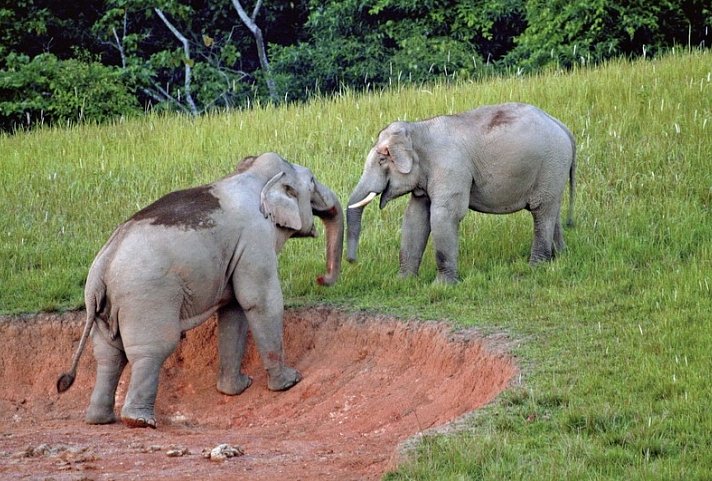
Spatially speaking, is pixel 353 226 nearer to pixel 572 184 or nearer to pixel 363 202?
pixel 363 202

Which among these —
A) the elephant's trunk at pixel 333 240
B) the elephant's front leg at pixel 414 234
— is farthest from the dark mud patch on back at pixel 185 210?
the elephant's front leg at pixel 414 234

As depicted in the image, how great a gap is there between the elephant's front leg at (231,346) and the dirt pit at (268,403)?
0.37 feet

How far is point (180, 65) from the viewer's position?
2545 cm

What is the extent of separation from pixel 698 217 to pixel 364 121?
5.26m

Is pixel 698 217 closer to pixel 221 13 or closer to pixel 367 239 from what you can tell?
pixel 367 239

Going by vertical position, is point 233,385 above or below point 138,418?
below

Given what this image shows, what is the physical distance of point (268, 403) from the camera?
1062 cm

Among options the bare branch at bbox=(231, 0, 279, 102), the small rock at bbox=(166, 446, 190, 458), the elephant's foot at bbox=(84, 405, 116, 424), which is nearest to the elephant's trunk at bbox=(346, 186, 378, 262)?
the elephant's foot at bbox=(84, 405, 116, 424)

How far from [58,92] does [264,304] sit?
12406 millimetres

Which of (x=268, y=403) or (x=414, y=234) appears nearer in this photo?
(x=268, y=403)

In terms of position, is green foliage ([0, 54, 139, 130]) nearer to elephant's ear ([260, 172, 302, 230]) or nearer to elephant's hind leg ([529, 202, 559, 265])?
elephant's hind leg ([529, 202, 559, 265])

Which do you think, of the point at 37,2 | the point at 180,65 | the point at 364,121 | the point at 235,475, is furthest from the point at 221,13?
the point at 235,475

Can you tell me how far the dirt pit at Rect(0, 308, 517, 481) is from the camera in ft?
27.3

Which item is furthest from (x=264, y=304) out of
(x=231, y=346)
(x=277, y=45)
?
(x=277, y=45)
